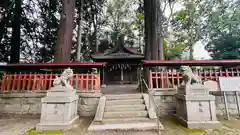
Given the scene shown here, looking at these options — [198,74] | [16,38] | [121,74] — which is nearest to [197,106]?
[198,74]

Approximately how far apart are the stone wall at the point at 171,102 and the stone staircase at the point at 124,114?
0.66 m

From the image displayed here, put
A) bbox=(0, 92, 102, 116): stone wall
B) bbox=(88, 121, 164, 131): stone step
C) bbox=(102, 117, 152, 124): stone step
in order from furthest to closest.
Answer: bbox=(0, 92, 102, 116): stone wall, bbox=(102, 117, 152, 124): stone step, bbox=(88, 121, 164, 131): stone step

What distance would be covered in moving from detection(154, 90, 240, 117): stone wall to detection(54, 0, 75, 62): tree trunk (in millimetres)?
5001

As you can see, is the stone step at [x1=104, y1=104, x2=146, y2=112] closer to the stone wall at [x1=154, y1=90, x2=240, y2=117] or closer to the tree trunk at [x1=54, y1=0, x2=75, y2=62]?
the stone wall at [x1=154, y1=90, x2=240, y2=117]

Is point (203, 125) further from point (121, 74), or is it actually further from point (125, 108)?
point (121, 74)

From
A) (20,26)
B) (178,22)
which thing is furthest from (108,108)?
(178,22)

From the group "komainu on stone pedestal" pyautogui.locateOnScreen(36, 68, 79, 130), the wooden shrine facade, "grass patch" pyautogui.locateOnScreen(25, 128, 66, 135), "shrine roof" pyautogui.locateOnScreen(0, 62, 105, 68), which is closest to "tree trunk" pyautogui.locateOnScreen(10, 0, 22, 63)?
"shrine roof" pyautogui.locateOnScreen(0, 62, 105, 68)

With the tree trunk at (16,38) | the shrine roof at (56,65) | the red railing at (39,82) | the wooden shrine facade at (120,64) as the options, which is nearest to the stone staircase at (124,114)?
the red railing at (39,82)

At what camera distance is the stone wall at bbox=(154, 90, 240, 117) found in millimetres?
5309

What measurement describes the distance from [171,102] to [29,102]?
5823 millimetres

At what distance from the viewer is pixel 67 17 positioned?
7508mm

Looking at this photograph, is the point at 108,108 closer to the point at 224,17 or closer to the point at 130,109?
the point at 130,109

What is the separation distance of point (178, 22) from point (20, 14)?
15.3 metres

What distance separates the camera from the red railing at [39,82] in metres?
5.52
